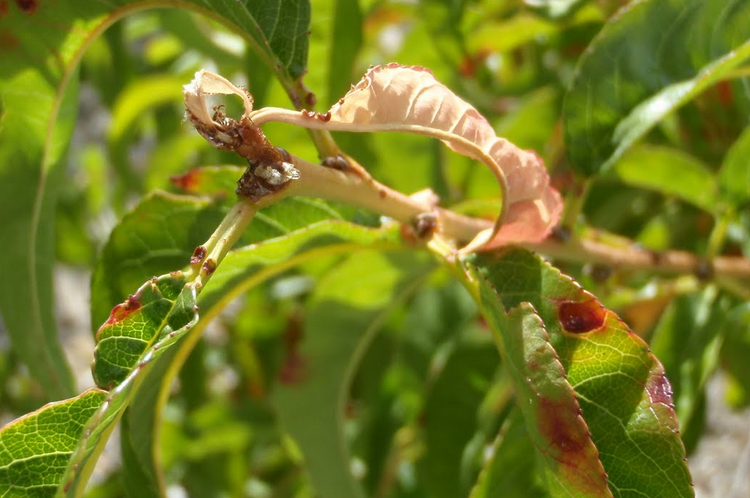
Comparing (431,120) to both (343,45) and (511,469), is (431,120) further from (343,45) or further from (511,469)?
(343,45)

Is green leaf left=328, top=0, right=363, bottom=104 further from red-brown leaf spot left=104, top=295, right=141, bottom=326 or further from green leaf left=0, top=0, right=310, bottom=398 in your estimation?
red-brown leaf spot left=104, top=295, right=141, bottom=326

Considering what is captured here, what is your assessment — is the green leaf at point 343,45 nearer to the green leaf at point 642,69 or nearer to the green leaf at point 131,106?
the green leaf at point 642,69

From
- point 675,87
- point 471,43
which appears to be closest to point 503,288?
point 675,87

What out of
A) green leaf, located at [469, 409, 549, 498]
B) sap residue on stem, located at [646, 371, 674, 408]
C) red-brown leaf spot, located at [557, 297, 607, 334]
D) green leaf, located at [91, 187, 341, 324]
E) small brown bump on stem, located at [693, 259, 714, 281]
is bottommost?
small brown bump on stem, located at [693, 259, 714, 281]

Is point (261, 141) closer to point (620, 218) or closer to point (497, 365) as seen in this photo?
point (497, 365)

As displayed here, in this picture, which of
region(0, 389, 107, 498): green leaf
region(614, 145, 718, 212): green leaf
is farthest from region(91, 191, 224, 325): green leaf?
region(614, 145, 718, 212): green leaf

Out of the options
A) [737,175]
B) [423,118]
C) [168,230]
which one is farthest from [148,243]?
[737,175]

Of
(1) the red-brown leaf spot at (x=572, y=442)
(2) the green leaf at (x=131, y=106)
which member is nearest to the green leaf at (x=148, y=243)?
(1) the red-brown leaf spot at (x=572, y=442)
